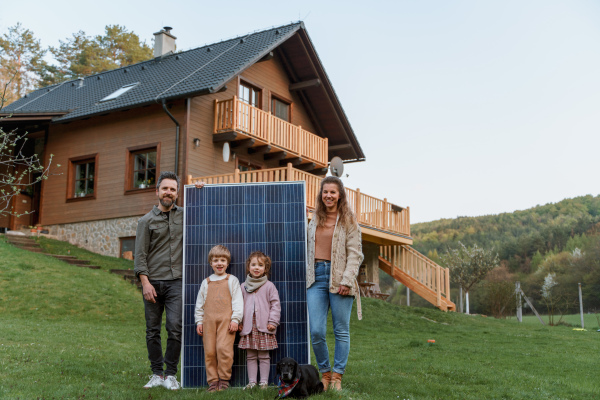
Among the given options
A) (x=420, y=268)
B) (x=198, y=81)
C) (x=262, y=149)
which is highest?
(x=198, y=81)

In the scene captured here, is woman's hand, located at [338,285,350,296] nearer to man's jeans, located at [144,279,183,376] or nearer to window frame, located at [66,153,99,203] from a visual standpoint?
man's jeans, located at [144,279,183,376]

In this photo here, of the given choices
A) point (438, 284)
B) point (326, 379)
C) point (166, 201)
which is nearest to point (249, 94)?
point (438, 284)

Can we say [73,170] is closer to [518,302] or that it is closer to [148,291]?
[148,291]

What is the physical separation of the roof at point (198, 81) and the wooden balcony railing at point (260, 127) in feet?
3.61

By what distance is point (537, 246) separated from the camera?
4834 centimetres

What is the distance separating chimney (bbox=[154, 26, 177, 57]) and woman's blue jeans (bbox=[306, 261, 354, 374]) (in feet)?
60.7

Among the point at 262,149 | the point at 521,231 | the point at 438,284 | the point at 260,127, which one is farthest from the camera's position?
the point at 521,231

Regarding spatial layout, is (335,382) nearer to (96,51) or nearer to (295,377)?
(295,377)

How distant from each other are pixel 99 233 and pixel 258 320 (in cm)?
1418

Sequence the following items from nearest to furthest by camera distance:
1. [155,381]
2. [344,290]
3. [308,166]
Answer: [344,290] < [155,381] < [308,166]

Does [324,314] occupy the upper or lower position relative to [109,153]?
lower

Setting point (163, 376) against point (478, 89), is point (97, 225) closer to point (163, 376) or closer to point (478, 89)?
point (163, 376)

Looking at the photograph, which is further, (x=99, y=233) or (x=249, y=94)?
(x=249, y=94)

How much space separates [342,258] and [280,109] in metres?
16.4
